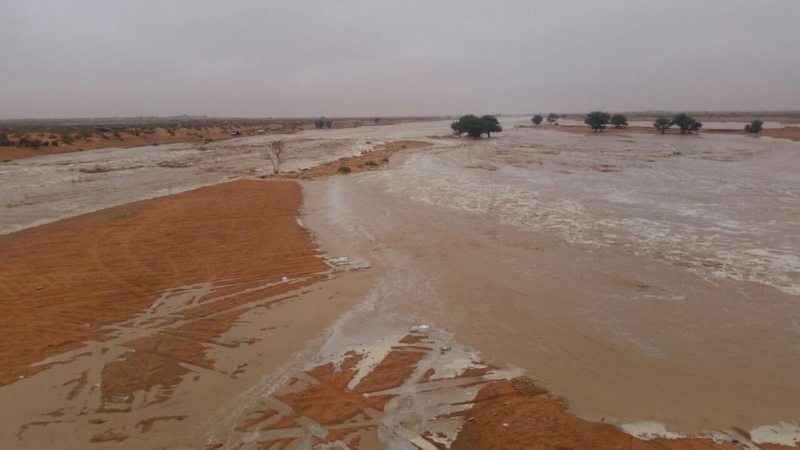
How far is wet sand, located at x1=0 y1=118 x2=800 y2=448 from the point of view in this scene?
5.28 m

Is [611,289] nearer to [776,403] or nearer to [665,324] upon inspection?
[665,324]

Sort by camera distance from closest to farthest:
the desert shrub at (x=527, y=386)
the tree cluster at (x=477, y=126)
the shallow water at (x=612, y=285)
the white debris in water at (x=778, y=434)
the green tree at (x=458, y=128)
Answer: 1. the white debris in water at (x=778, y=434)
2. the desert shrub at (x=527, y=386)
3. the shallow water at (x=612, y=285)
4. the tree cluster at (x=477, y=126)
5. the green tree at (x=458, y=128)

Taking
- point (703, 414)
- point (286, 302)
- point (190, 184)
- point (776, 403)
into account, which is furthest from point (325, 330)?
point (190, 184)

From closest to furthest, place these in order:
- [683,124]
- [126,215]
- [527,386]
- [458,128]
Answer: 1. [527,386]
2. [126,215]
3. [683,124]
4. [458,128]

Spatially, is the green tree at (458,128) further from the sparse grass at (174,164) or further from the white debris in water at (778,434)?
the white debris in water at (778,434)

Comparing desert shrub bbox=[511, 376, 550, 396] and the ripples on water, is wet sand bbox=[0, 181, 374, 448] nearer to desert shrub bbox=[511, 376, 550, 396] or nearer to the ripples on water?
desert shrub bbox=[511, 376, 550, 396]

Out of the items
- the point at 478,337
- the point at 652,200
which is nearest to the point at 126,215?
the point at 478,337

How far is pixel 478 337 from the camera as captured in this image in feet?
24.6

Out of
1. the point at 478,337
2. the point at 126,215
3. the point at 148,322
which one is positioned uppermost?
the point at 126,215

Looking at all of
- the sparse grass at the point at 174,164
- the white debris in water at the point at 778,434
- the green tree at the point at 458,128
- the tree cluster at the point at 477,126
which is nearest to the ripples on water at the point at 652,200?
the white debris in water at the point at 778,434

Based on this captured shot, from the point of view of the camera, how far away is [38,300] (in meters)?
8.84

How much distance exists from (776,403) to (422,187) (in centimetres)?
1908

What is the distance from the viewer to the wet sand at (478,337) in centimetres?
528

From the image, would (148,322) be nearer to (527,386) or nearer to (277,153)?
(527,386)
